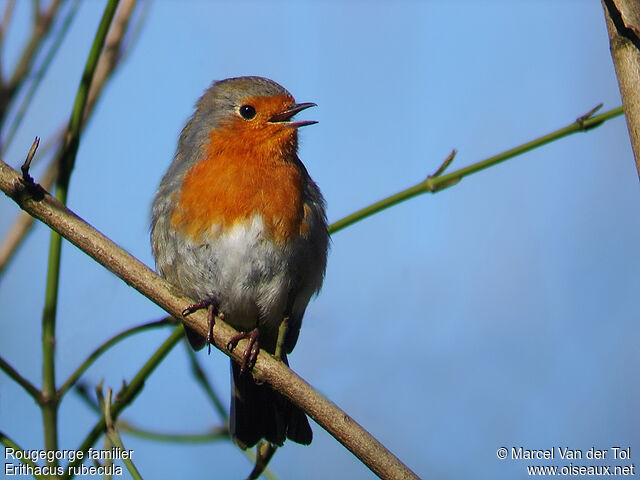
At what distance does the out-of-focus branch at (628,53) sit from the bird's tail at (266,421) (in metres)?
2.37

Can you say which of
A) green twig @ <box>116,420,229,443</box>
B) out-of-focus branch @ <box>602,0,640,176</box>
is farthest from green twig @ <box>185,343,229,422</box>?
out-of-focus branch @ <box>602,0,640,176</box>

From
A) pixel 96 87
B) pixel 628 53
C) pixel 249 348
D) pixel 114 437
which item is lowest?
pixel 114 437

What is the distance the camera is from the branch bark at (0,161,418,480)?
261cm

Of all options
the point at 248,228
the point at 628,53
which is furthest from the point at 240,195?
the point at 628,53

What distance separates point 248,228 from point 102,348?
3.10 ft

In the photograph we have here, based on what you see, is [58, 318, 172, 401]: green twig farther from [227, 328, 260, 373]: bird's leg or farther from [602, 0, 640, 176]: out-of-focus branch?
[602, 0, 640, 176]: out-of-focus branch

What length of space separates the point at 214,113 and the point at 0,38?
120 cm

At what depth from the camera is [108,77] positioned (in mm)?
3531

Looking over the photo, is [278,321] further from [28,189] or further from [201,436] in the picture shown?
[28,189]

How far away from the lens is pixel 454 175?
3.22 m

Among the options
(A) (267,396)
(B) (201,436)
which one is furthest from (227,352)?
(A) (267,396)

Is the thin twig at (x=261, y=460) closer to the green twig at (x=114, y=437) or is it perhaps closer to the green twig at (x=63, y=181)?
the green twig at (x=114, y=437)

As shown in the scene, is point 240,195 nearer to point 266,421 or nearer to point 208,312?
point 208,312

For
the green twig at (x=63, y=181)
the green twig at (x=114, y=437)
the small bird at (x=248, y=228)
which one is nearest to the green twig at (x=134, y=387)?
the green twig at (x=114, y=437)
